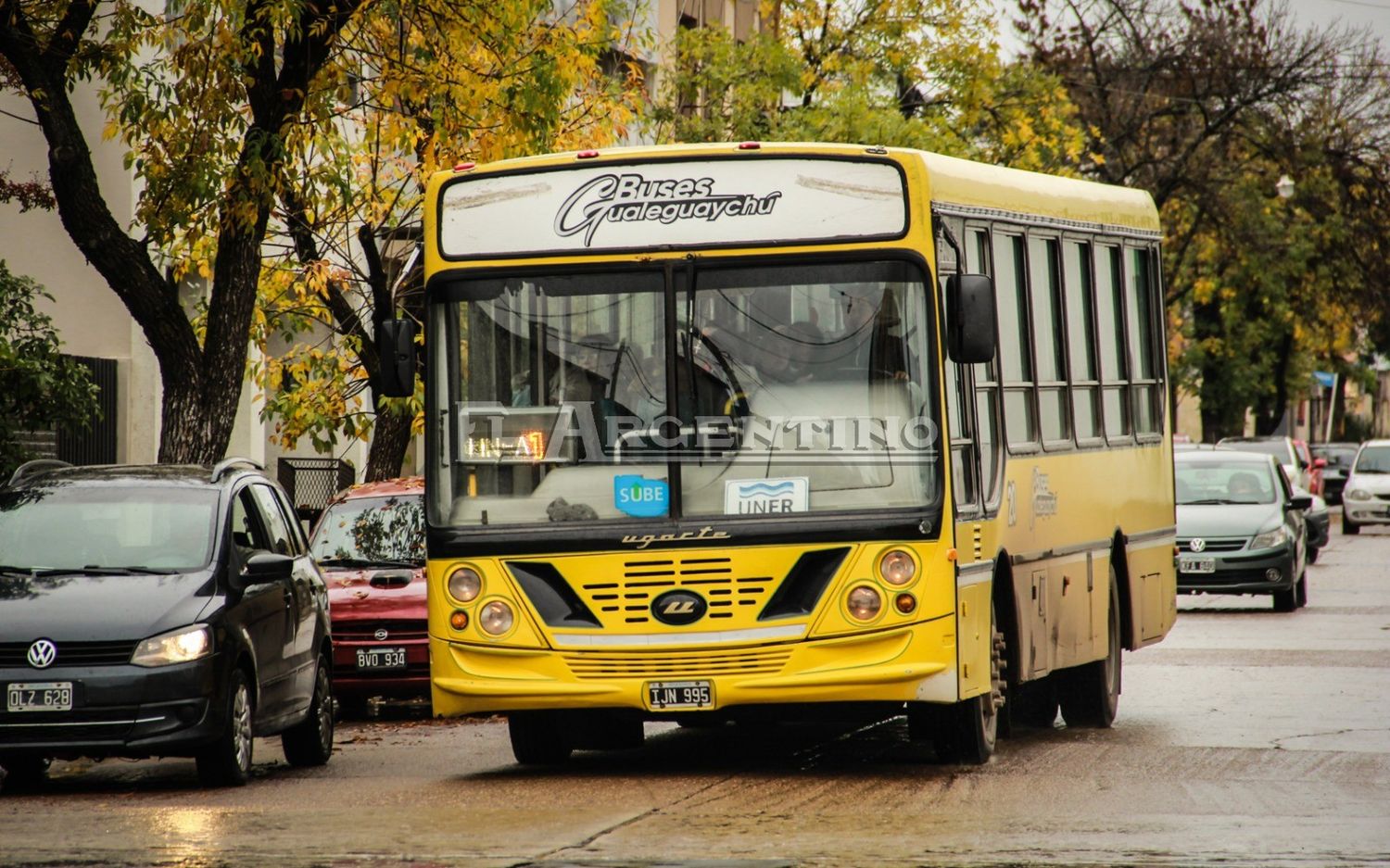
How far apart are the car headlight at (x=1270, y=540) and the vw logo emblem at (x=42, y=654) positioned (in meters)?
18.1

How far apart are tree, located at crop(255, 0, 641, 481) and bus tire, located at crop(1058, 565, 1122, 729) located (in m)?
5.53

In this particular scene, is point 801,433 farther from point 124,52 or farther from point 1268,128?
point 1268,128

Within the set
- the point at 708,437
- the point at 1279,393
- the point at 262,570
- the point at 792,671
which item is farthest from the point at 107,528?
the point at 1279,393

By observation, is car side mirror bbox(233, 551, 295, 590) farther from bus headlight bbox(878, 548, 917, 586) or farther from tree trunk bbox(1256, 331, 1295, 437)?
tree trunk bbox(1256, 331, 1295, 437)

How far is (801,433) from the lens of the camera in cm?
1168

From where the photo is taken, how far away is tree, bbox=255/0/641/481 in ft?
62.5

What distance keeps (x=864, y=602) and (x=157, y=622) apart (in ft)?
11.4

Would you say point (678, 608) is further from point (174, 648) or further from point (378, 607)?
point (378, 607)

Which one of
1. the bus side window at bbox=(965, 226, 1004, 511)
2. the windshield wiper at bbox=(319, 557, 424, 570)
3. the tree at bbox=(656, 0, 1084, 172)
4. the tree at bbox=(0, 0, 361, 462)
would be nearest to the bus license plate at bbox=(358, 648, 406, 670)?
the windshield wiper at bbox=(319, 557, 424, 570)

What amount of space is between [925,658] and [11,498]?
5076mm

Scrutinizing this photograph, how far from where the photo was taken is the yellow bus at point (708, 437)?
11.6 metres

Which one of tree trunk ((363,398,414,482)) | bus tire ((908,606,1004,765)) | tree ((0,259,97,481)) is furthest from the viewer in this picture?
tree trunk ((363,398,414,482))

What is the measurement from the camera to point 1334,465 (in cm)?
6362

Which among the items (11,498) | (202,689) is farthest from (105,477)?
(202,689)
